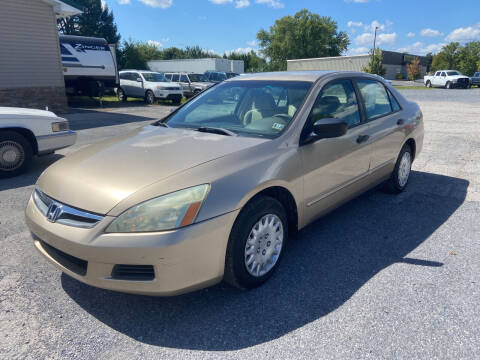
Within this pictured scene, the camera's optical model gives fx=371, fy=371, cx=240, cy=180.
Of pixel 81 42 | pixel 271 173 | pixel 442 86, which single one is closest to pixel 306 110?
pixel 271 173

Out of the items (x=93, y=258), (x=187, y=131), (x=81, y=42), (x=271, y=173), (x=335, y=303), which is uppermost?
(x=81, y=42)

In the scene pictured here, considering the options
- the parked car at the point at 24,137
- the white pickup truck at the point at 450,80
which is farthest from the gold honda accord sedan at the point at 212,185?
the white pickup truck at the point at 450,80

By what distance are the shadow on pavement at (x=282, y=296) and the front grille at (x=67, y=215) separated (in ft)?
2.24

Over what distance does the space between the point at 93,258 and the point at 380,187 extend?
3943 millimetres

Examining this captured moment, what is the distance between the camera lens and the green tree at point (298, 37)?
8194 centimetres

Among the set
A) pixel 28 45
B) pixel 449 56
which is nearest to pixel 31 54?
pixel 28 45

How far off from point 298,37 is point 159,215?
86.8 m

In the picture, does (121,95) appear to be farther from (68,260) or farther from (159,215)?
(159,215)

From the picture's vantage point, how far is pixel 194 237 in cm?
227

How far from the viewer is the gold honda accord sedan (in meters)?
2.26

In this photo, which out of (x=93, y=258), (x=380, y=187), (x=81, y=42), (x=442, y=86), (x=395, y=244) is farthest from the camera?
(x=442, y=86)

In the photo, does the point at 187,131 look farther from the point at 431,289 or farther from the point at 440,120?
the point at 440,120

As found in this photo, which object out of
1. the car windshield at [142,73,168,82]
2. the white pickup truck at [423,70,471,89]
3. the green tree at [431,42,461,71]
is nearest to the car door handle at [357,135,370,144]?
the car windshield at [142,73,168,82]

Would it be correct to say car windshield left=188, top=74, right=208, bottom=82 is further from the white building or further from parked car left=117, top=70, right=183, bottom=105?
the white building
